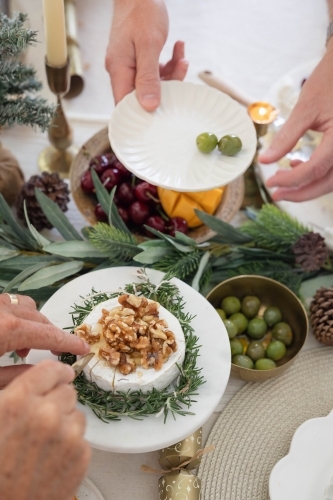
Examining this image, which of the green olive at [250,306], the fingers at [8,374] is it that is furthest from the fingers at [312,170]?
the fingers at [8,374]

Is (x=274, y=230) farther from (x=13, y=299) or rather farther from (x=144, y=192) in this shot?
(x=13, y=299)

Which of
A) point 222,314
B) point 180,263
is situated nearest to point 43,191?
point 180,263

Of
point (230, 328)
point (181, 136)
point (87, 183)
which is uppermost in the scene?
point (181, 136)

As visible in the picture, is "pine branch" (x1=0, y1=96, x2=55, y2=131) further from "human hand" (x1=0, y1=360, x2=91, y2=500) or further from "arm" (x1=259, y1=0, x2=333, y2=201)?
"human hand" (x1=0, y1=360, x2=91, y2=500)

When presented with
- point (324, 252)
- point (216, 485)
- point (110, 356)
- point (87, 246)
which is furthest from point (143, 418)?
point (324, 252)

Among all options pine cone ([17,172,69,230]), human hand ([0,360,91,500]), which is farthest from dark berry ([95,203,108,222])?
human hand ([0,360,91,500])
